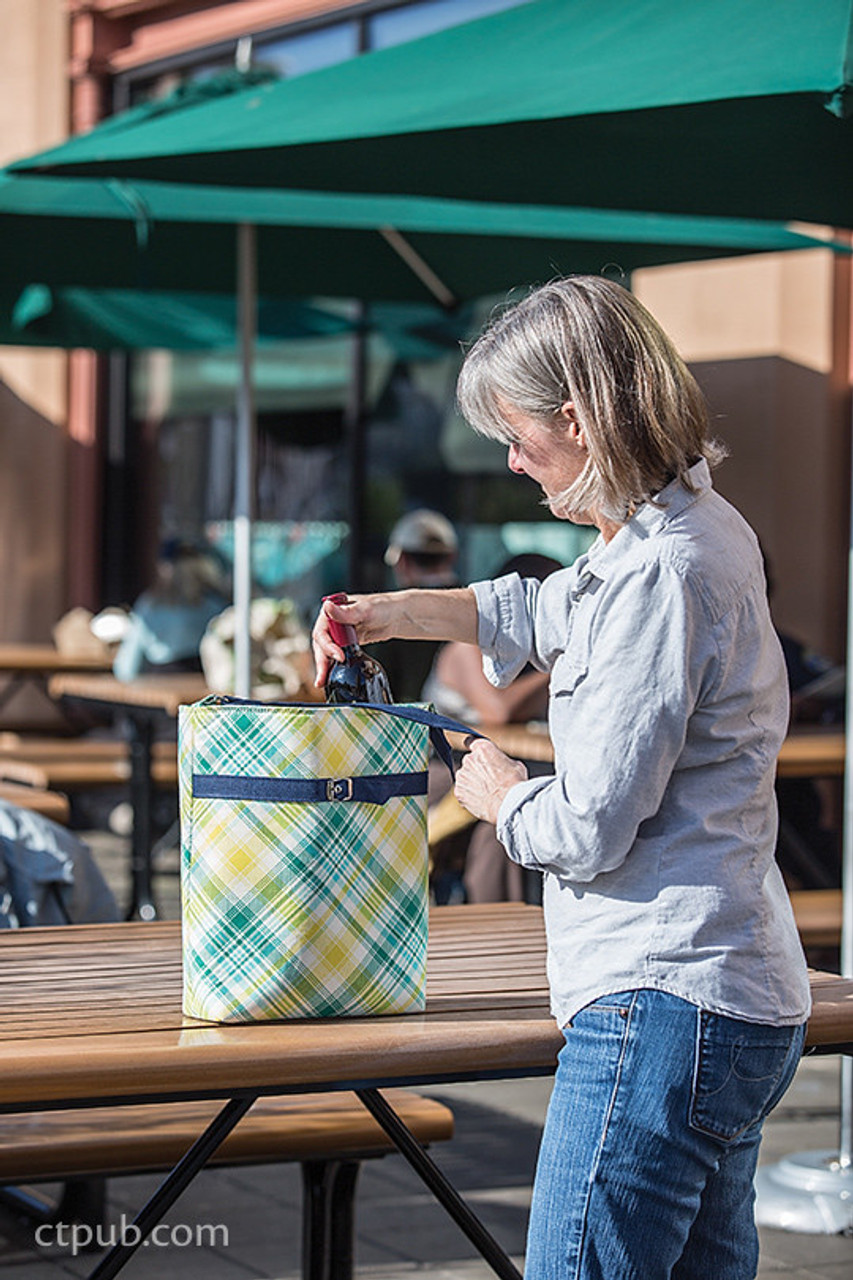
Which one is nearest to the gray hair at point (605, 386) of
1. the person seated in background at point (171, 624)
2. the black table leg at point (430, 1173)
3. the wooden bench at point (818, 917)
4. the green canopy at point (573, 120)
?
the black table leg at point (430, 1173)

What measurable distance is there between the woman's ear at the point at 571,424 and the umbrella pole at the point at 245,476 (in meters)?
4.23

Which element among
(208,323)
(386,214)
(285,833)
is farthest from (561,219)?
(285,833)

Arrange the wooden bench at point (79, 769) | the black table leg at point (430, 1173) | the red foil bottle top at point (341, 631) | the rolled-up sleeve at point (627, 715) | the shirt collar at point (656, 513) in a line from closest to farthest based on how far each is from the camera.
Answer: the rolled-up sleeve at point (627, 715), the shirt collar at point (656, 513), the black table leg at point (430, 1173), the red foil bottle top at point (341, 631), the wooden bench at point (79, 769)

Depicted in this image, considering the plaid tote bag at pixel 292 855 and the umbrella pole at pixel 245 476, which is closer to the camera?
the plaid tote bag at pixel 292 855

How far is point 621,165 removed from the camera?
4.24 meters

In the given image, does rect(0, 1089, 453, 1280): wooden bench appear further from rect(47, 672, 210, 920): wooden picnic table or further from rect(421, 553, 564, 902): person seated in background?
rect(47, 672, 210, 920): wooden picnic table

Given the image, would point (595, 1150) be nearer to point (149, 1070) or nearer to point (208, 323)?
point (149, 1070)

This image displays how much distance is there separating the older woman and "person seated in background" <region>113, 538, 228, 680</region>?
25.1 feet

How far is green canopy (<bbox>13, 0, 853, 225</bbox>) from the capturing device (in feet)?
12.3

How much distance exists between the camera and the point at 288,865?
235 cm

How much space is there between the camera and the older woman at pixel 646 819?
84.8 inches

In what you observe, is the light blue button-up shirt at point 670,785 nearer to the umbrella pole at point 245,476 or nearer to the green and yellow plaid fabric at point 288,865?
the green and yellow plaid fabric at point 288,865

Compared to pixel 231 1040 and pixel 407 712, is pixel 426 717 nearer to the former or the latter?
pixel 407 712

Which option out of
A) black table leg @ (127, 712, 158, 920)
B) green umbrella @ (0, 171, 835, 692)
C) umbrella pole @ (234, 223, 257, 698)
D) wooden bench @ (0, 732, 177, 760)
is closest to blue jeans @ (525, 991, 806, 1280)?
green umbrella @ (0, 171, 835, 692)
